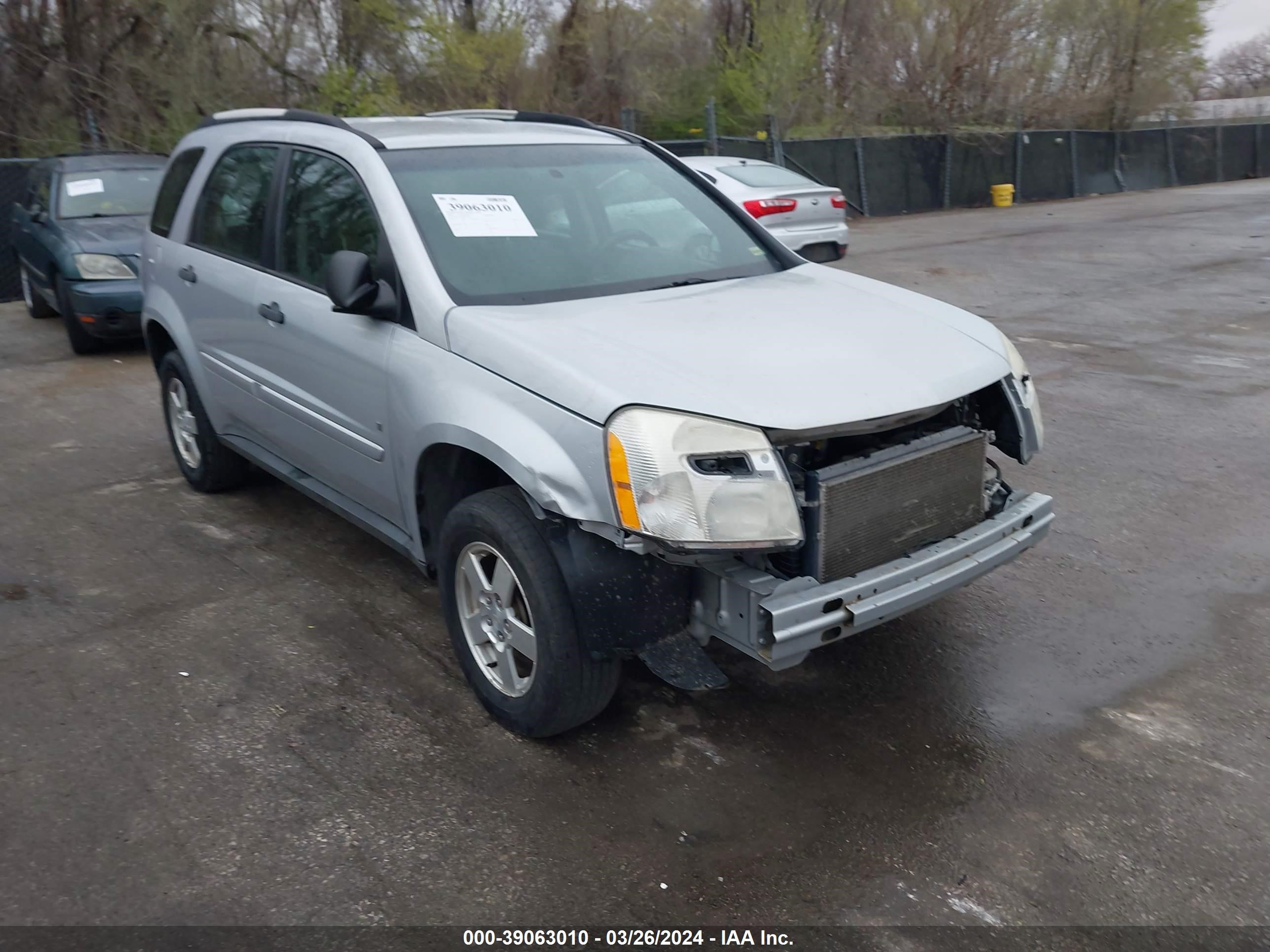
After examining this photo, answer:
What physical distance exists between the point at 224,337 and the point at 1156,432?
5.28m

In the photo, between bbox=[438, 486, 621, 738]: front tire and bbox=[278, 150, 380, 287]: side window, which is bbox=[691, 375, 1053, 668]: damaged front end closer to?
bbox=[438, 486, 621, 738]: front tire

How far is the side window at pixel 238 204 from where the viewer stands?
4797 millimetres

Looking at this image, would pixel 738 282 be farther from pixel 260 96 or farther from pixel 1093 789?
pixel 260 96

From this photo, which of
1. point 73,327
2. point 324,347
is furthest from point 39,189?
point 324,347

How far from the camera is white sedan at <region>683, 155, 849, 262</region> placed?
44.4 feet

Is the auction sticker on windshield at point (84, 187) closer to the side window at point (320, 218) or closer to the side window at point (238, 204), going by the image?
the side window at point (238, 204)

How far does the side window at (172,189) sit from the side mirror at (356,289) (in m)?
2.26

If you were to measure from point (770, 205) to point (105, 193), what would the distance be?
24.1 ft

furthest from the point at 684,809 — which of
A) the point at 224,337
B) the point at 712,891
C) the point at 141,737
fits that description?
the point at 224,337

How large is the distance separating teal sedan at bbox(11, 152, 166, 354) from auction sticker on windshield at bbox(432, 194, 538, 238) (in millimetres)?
5458

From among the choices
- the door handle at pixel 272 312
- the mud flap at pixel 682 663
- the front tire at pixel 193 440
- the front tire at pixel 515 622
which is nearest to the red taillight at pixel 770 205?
the front tire at pixel 193 440

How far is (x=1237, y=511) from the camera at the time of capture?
539 cm

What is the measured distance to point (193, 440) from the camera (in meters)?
5.90

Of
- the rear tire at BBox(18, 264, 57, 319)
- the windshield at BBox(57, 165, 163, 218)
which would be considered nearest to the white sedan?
the windshield at BBox(57, 165, 163, 218)
